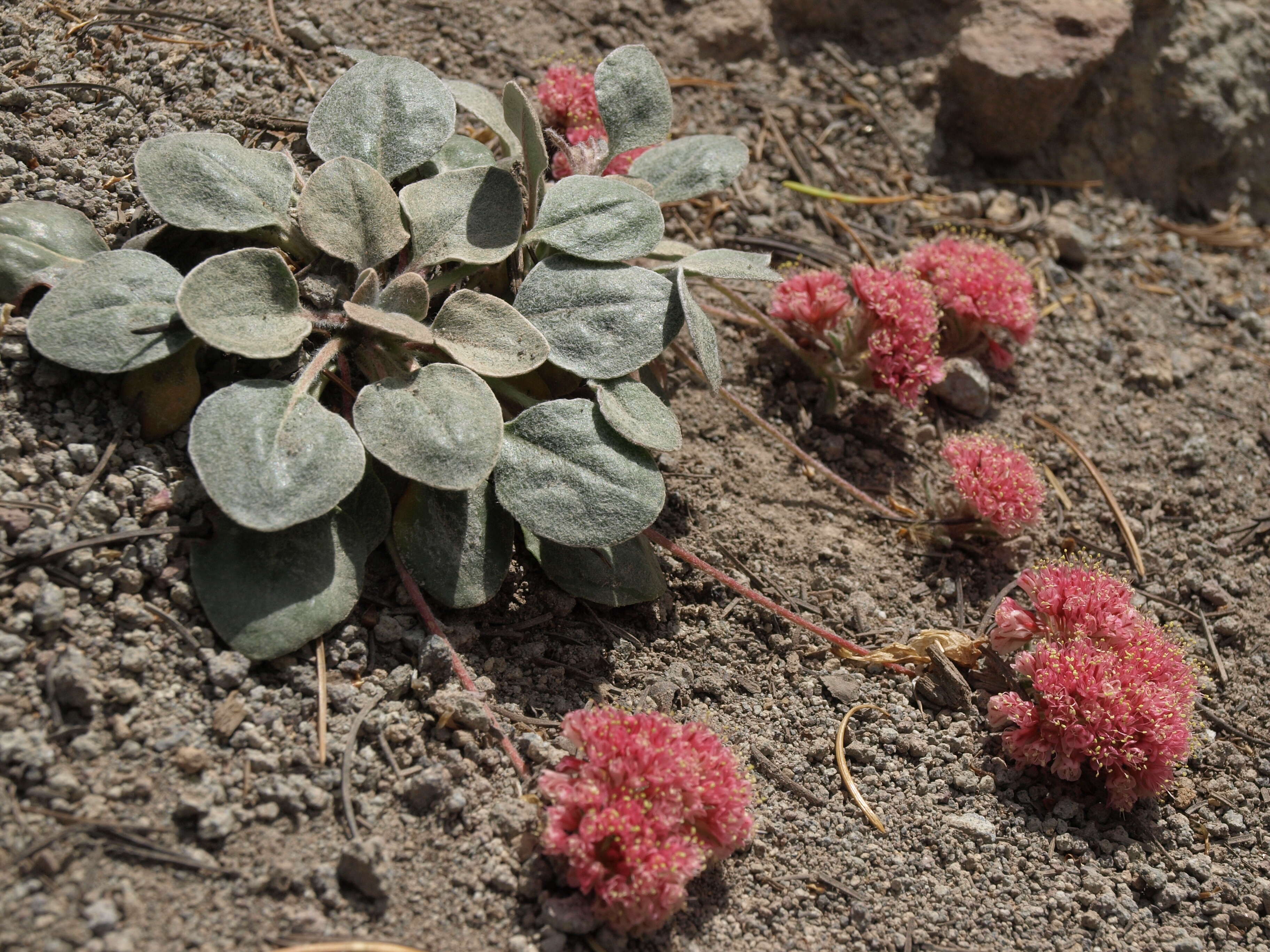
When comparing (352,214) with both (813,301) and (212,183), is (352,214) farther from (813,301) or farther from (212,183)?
(813,301)

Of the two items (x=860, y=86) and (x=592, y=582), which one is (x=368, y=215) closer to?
(x=592, y=582)

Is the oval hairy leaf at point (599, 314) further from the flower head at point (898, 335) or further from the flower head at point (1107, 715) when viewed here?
the flower head at point (1107, 715)

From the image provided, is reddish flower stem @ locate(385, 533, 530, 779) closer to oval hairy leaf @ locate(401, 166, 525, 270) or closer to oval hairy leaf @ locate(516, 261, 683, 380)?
oval hairy leaf @ locate(516, 261, 683, 380)

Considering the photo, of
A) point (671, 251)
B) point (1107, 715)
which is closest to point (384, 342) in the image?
point (671, 251)

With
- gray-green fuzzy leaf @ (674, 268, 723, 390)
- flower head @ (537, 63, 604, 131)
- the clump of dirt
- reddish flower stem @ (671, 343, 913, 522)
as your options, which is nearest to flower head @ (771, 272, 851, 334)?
the clump of dirt

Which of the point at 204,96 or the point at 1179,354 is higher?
the point at 204,96

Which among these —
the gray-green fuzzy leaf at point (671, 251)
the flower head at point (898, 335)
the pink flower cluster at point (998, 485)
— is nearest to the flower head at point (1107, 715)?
the pink flower cluster at point (998, 485)

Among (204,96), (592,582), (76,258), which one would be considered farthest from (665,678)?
(204,96)
